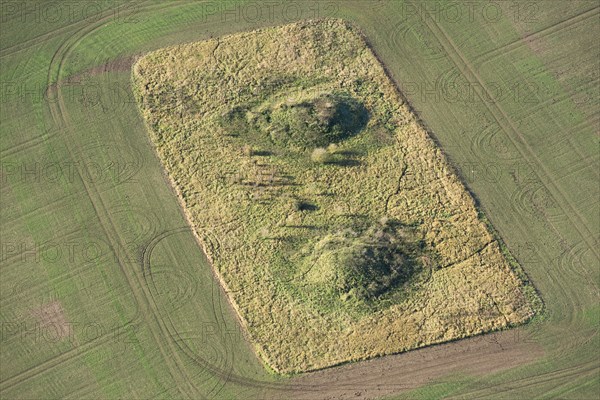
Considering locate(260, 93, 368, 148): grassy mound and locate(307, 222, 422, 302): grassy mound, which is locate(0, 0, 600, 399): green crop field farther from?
locate(260, 93, 368, 148): grassy mound

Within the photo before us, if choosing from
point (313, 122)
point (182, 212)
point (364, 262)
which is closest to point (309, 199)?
point (313, 122)

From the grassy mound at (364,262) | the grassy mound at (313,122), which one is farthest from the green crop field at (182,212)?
the grassy mound at (313,122)

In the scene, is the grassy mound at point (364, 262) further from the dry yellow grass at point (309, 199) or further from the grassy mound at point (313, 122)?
the grassy mound at point (313, 122)

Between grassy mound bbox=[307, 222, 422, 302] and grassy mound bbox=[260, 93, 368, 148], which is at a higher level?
grassy mound bbox=[260, 93, 368, 148]

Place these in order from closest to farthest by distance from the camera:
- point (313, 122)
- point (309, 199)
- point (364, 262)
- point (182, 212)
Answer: point (364, 262) → point (309, 199) → point (182, 212) → point (313, 122)

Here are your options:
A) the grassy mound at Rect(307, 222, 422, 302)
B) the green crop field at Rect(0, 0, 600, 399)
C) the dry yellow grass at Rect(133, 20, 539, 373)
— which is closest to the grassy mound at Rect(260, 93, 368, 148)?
the dry yellow grass at Rect(133, 20, 539, 373)

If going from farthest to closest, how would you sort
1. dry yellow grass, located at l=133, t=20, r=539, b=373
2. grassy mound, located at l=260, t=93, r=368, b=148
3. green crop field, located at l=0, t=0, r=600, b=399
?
grassy mound, located at l=260, t=93, r=368, b=148
dry yellow grass, located at l=133, t=20, r=539, b=373
green crop field, located at l=0, t=0, r=600, b=399

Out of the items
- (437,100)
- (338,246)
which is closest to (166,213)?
(338,246)

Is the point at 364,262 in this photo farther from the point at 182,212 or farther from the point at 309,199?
the point at 182,212
